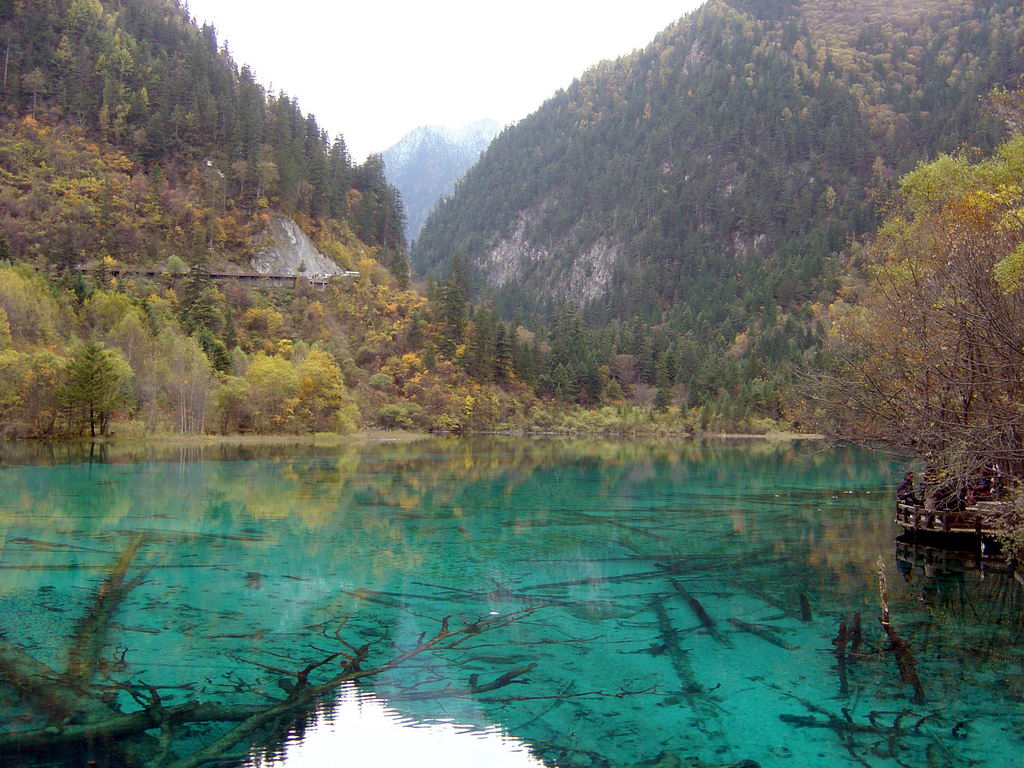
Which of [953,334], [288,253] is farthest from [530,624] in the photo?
[288,253]

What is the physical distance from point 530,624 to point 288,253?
96715 millimetres

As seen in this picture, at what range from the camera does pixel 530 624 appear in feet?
48.7

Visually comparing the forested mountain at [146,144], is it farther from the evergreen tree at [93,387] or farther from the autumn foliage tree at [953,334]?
the autumn foliage tree at [953,334]

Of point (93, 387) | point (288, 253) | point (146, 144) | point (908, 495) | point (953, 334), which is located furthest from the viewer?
point (146, 144)

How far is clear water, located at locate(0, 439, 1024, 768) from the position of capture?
32.4 feet

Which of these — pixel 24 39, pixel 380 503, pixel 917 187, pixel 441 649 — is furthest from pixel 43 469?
pixel 24 39

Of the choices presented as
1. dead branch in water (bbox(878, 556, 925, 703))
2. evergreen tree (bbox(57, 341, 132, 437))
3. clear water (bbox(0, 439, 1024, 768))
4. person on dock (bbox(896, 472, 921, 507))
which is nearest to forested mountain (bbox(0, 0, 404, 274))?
evergreen tree (bbox(57, 341, 132, 437))

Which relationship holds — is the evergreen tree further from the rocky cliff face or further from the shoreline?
the rocky cliff face

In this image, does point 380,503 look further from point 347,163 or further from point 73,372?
point 347,163

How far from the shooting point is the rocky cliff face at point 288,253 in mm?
102000

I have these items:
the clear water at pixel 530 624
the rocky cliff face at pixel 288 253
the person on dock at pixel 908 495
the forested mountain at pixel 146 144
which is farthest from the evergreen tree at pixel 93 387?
the person on dock at pixel 908 495

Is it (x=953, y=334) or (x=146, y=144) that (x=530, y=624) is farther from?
(x=146, y=144)

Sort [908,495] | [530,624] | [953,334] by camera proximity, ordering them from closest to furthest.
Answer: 1. [530,624]
2. [953,334]
3. [908,495]

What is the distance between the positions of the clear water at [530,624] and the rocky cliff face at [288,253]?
7234cm
